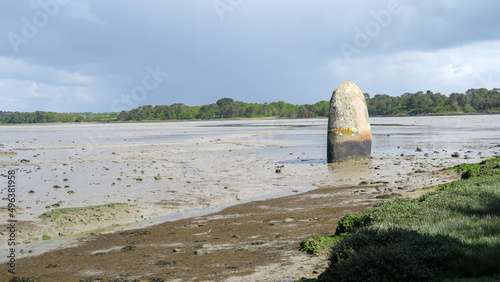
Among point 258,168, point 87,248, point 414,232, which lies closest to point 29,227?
point 87,248

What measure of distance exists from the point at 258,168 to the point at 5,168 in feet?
47.4

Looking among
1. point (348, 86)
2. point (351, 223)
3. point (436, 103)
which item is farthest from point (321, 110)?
point (351, 223)

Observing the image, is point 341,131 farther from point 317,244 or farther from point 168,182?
point 317,244

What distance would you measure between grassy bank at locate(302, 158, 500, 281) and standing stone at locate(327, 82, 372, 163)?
1556cm

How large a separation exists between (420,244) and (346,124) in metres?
18.7

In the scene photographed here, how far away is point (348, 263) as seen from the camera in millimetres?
5723

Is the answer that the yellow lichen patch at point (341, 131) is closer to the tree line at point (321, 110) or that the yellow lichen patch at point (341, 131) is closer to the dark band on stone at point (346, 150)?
the dark band on stone at point (346, 150)

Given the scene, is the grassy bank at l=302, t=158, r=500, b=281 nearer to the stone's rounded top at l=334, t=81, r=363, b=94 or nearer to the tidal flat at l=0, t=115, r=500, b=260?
the tidal flat at l=0, t=115, r=500, b=260

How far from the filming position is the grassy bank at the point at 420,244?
18.1ft

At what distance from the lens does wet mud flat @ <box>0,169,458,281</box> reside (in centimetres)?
739

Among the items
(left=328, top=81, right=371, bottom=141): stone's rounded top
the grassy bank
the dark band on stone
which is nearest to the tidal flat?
the dark band on stone

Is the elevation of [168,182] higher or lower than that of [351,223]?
lower

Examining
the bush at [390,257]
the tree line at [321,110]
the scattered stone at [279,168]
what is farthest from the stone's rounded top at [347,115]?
the tree line at [321,110]

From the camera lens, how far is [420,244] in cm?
618
